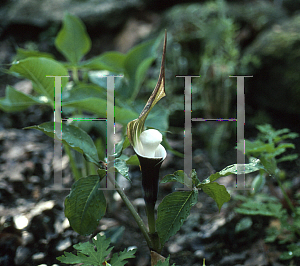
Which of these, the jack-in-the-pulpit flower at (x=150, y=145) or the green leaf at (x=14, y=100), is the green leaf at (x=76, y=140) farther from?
the green leaf at (x=14, y=100)

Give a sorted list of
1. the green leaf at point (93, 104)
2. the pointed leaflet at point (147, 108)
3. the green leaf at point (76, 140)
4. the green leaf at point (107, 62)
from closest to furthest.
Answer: the pointed leaflet at point (147, 108)
the green leaf at point (76, 140)
the green leaf at point (93, 104)
the green leaf at point (107, 62)

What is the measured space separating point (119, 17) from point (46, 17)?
0.77m

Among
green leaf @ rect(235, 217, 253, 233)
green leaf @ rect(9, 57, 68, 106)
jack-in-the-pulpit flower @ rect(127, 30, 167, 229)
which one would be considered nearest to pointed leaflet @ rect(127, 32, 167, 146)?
jack-in-the-pulpit flower @ rect(127, 30, 167, 229)

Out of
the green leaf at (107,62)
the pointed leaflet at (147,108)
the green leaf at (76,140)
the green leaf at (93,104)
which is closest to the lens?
the pointed leaflet at (147,108)

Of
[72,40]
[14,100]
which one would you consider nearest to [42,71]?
[14,100]

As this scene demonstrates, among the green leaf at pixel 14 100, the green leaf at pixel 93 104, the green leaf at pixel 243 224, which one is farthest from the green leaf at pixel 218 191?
the green leaf at pixel 14 100

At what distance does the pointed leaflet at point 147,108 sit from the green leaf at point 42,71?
0.43m

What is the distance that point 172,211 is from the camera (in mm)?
598

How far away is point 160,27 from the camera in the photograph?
275cm

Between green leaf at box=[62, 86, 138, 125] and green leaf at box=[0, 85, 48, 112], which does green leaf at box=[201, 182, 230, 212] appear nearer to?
green leaf at box=[62, 86, 138, 125]

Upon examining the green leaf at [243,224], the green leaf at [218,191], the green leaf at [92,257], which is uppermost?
the green leaf at [218,191]

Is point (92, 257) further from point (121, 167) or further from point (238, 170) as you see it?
point (238, 170)

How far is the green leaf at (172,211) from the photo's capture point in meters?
0.59

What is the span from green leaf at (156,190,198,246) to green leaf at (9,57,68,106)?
0.51m
